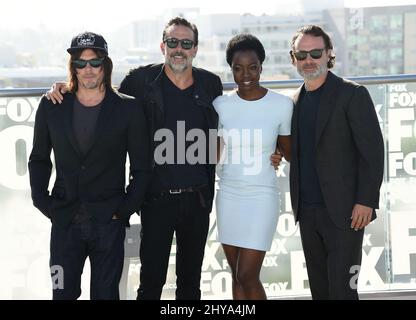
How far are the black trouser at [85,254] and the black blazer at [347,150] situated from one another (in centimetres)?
93

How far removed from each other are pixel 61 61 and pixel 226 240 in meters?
85.8

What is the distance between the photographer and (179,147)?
9.89 feet

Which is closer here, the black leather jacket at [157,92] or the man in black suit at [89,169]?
the man in black suit at [89,169]

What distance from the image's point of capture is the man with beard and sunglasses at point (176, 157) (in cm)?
302

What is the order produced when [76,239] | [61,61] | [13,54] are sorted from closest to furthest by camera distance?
1. [76,239]
2. [13,54]
3. [61,61]

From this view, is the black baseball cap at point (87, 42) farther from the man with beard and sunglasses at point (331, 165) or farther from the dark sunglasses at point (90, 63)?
the man with beard and sunglasses at point (331, 165)

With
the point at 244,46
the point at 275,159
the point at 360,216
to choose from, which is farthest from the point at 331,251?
the point at 244,46

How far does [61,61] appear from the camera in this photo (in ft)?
282

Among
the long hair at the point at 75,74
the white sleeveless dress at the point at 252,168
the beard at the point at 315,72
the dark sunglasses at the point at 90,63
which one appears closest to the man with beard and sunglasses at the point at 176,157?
the white sleeveless dress at the point at 252,168

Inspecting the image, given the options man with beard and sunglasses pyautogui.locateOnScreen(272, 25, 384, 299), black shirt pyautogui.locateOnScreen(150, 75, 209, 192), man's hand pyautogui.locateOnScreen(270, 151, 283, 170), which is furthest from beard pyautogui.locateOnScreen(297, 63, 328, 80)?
black shirt pyautogui.locateOnScreen(150, 75, 209, 192)

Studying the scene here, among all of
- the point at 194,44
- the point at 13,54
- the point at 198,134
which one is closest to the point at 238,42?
the point at 194,44

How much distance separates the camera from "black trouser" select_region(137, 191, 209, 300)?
3024mm

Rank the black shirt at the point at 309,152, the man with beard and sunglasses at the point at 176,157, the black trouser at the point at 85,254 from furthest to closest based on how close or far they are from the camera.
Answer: the man with beard and sunglasses at the point at 176,157 < the black shirt at the point at 309,152 < the black trouser at the point at 85,254
